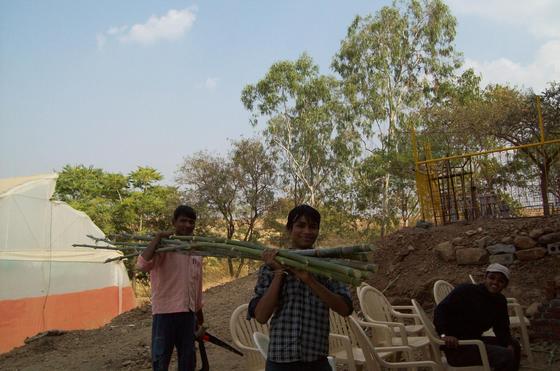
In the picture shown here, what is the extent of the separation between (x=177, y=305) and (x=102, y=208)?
17.1m

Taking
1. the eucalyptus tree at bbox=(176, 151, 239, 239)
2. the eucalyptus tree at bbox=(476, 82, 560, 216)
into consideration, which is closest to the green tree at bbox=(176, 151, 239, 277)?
the eucalyptus tree at bbox=(176, 151, 239, 239)

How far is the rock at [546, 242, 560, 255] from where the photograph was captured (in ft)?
20.4

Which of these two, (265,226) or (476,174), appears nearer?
(476,174)

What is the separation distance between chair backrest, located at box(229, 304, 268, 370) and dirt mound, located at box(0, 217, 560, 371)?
1972 millimetres

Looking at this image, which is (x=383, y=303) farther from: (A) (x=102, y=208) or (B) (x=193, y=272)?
(A) (x=102, y=208)

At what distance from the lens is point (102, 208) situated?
19.1m

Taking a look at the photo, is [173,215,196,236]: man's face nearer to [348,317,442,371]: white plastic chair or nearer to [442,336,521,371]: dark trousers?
[348,317,442,371]: white plastic chair

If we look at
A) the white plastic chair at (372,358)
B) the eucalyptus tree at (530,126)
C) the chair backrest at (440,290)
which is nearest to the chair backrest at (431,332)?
the white plastic chair at (372,358)

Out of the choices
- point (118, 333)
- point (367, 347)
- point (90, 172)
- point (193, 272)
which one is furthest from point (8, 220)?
point (90, 172)

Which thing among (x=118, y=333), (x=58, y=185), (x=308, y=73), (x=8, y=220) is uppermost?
(x=308, y=73)

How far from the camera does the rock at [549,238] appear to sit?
624cm

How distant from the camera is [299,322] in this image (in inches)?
76.3

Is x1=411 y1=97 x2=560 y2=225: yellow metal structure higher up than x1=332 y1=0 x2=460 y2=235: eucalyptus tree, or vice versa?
x1=332 y1=0 x2=460 y2=235: eucalyptus tree

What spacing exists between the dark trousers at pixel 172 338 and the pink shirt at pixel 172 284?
0.18ft
